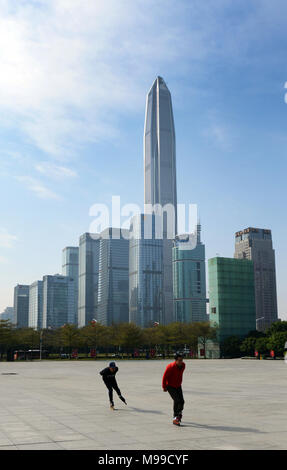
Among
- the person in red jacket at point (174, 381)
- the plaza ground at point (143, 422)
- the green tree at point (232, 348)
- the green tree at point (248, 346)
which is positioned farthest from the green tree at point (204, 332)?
the person in red jacket at point (174, 381)

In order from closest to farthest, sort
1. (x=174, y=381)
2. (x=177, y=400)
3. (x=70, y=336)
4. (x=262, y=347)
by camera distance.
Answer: (x=177, y=400) < (x=174, y=381) < (x=262, y=347) < (x=70, y=336)

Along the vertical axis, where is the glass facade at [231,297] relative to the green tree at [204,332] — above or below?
above

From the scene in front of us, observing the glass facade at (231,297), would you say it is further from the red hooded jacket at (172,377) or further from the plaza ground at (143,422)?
the red hooded jacket at (172,377)

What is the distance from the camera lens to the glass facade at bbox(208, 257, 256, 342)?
95.3 meters

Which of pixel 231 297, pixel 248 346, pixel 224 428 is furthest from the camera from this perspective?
pixel 231 297

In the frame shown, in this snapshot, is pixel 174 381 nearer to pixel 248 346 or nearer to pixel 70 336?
pixel 70 336

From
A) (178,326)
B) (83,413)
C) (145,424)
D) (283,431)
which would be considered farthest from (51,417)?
(178,326)

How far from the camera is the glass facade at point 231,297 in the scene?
95.3 meters

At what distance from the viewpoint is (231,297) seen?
96.4m

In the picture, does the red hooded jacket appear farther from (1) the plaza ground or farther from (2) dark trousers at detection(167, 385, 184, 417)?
(1) the plaza ground

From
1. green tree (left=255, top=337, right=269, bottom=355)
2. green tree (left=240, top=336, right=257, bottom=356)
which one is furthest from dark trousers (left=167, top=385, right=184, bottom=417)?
green tree (left=240, top=336, right=257, bottom=356)

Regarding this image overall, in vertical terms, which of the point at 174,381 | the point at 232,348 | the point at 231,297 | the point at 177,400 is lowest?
the point at 232,348

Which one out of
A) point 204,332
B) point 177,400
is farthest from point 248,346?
point 177,400

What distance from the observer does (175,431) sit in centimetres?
1173
